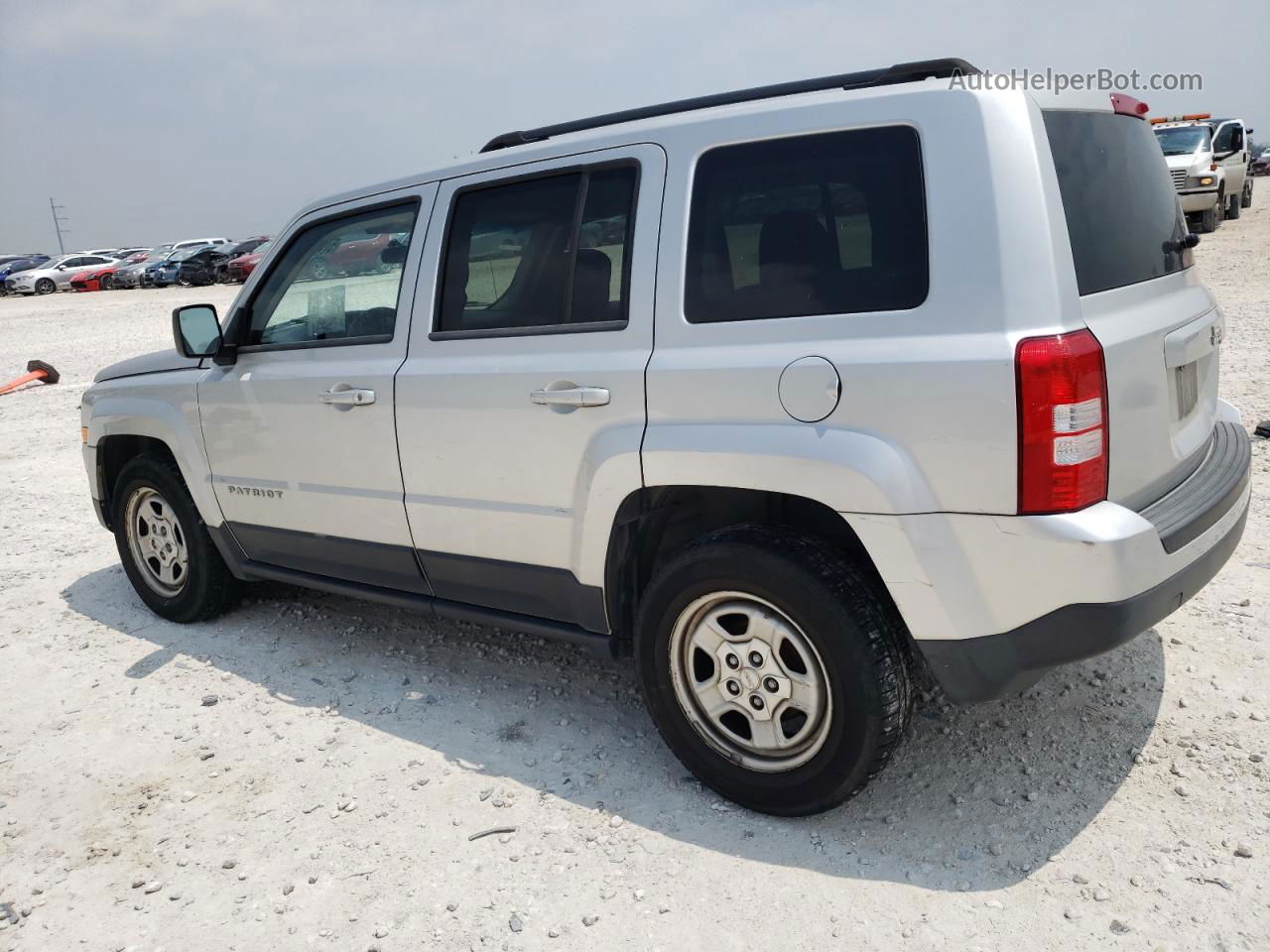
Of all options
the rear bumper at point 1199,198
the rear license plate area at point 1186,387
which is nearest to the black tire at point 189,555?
the rear license plate area at point 1186,387

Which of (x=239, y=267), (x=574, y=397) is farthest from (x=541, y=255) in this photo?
(x=239, y=267)

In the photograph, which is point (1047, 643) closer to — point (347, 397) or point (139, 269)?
point (347, 397)

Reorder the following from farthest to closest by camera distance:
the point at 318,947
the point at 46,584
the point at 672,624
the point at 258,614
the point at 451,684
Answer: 1. the point at 46,584
2. the point at 258,614
3. the point at 451,684
4. the point at 672,624
5. the point at 318,947

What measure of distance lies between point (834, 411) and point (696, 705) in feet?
3.49

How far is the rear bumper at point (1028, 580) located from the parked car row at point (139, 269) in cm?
3357

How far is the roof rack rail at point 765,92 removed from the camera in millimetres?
2887

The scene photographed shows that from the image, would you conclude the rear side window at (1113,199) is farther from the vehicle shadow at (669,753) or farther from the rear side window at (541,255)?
the vehicle shadow at (669,753)

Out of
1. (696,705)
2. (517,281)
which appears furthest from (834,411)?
(517,281)

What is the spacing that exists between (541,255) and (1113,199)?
1782 mm

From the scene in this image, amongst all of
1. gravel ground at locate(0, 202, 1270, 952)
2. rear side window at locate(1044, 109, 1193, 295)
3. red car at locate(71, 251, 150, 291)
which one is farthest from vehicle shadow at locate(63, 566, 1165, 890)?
red car at locate(71, 251, 150, 291)

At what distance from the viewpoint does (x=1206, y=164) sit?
1802cm

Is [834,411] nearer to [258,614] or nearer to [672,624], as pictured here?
[672,624]

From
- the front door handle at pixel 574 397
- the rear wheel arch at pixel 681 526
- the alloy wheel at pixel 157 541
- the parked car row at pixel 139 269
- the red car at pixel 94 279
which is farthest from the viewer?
the red car at pixel 94 279

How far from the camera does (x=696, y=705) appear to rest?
319cm
